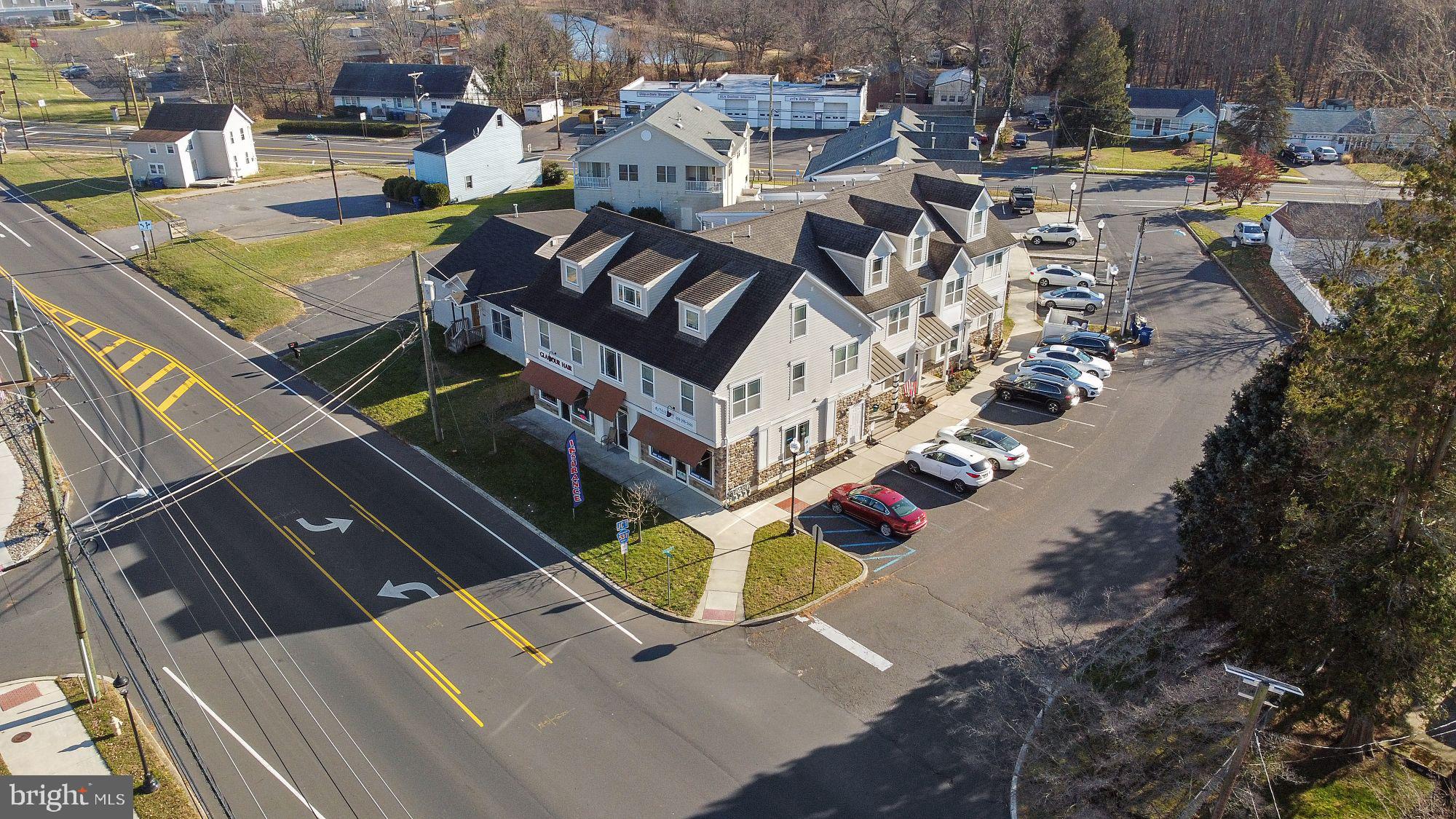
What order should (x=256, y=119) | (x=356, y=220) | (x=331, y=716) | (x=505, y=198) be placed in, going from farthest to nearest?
(x=256, y=119)
(x=505, y=198)
(x=356, y=220)
(x=331, y=716)

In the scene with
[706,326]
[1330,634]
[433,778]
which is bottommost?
[433,778]

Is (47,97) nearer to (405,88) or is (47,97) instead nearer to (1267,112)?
(405,88)

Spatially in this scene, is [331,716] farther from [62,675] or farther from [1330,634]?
[1330,634]

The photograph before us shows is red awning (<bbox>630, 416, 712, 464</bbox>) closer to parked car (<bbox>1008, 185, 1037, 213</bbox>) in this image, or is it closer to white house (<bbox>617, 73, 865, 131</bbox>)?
parked car (<bbox>1008, 185, 1037, 213</bbox>)

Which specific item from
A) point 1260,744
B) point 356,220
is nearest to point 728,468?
point 1260,744

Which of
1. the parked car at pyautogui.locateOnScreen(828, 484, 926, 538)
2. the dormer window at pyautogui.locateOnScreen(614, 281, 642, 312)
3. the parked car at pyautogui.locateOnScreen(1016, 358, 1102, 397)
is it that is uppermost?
the dormer window at pyautogui.locateOnScreen(614, 281, 642, 312)

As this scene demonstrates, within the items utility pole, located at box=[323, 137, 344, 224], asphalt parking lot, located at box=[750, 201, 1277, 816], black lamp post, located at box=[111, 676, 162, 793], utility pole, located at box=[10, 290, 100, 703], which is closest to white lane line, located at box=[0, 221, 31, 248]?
utility pole, located at box=[323, 137, 344, 224]

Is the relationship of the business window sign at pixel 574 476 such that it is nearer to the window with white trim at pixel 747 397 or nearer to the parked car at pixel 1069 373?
the window with white trim at pixel 747 397
